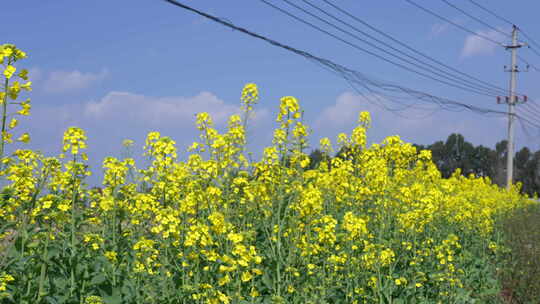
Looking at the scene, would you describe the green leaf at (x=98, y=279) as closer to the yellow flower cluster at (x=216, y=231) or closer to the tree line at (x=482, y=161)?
the yellow flower cluster at (x=216, y=231)

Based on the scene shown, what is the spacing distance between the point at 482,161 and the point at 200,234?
42209mm

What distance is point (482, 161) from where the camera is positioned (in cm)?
4216

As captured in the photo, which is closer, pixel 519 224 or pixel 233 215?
pixel 233 215

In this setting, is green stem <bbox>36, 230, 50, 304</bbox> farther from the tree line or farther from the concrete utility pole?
the tree line

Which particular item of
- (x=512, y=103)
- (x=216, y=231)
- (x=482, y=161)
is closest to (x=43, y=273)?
(x=216, y=231)

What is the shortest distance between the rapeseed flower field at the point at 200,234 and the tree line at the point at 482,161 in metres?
35.1

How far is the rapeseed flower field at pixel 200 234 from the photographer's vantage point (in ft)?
12.5

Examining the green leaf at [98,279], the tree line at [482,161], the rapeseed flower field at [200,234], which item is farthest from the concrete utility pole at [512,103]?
the green leaf at [98,279]

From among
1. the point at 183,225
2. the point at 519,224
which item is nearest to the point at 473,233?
the point at 519,224

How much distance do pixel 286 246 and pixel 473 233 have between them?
223 inches

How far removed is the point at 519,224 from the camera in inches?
460

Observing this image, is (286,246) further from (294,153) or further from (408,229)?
(408,229)

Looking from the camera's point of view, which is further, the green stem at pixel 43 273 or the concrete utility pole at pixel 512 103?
the concrete utility pole at pixel 512 103

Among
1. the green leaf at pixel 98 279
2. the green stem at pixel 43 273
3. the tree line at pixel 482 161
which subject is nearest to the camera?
the green stem at pixel 43 273
